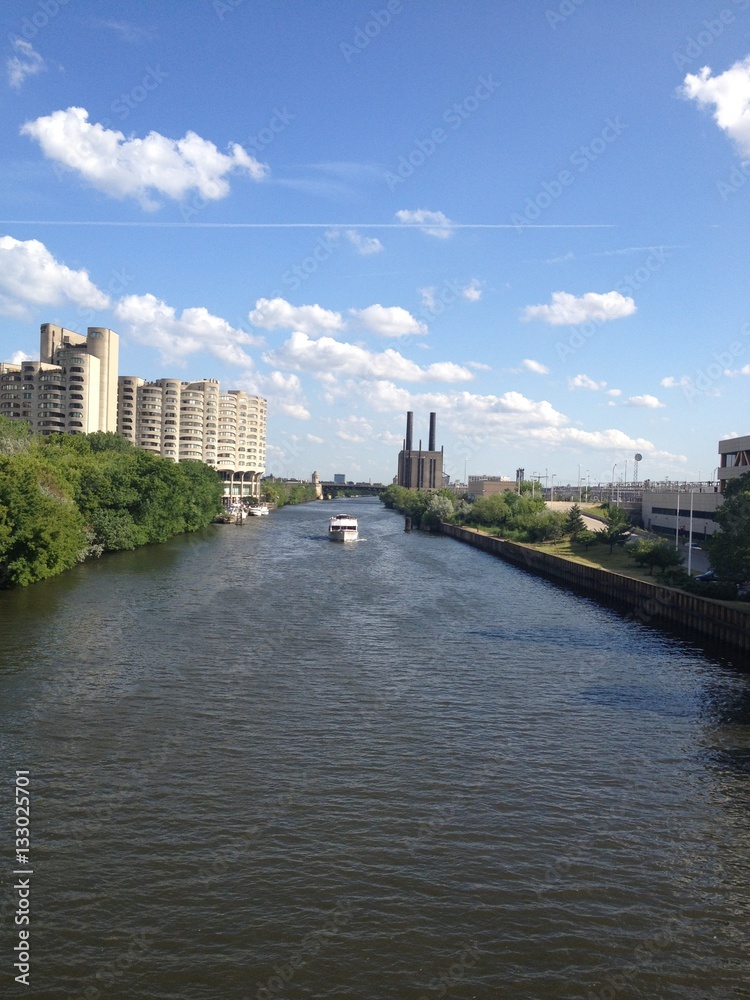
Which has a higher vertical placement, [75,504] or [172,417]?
[172,417]

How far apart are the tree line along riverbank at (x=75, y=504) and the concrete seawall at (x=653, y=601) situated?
34.9m

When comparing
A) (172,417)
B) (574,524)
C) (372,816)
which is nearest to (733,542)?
(372,816)

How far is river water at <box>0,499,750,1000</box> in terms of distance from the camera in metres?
11.5

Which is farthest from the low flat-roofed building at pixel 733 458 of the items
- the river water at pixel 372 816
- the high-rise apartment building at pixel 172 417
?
the high-rise apartment building at pixel 172 417

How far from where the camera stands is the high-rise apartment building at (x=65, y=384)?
15288 centimetres

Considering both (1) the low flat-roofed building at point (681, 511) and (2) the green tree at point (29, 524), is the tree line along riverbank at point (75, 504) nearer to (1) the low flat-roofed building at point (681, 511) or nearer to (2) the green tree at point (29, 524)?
(2) the green tree at point (29, 524)

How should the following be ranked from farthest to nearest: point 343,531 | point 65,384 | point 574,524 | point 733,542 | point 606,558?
point 65,384
point 343,531
point 574,524
point 606,558
point 733,542

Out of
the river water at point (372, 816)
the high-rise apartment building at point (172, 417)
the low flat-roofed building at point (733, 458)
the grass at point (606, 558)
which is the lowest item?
the river water at point (372, 816)

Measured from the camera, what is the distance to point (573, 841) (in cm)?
1511

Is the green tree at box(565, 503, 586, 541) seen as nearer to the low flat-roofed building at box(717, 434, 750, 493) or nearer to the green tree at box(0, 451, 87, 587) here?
the low flat-roofed building at box(717, 434, 750, 493)

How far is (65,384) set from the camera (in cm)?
15300

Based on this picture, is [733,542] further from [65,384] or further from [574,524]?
[65,384]

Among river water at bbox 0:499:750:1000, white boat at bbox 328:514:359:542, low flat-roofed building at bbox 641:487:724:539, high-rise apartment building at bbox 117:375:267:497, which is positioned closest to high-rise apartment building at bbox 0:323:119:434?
high-rise apartment building at bbox 117:375:267:497

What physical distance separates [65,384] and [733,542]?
469 feet
